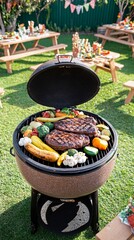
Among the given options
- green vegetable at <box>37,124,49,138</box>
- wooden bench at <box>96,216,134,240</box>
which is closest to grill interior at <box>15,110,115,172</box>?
green vegetable at <box>37,124,49,138</box>

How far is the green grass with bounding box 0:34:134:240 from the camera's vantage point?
112 inches

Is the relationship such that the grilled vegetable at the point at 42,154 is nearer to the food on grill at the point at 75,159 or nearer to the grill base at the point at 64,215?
the food on grill at the point at 75,159

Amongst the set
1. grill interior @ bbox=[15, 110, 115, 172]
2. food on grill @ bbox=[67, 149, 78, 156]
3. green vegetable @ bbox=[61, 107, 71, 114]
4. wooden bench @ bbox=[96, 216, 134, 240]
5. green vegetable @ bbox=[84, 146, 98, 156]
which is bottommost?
wooden bench @ bbox=[96, 216, 134, 240]

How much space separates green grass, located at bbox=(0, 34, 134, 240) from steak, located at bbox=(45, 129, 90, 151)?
1121 millimetres

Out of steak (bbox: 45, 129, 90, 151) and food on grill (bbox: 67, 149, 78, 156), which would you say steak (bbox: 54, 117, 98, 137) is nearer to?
steak (bbox: 45, 129, 90, 151)

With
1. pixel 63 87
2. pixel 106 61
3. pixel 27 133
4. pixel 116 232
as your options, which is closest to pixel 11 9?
pixel 106 61

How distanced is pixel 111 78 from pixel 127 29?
2.91 metres

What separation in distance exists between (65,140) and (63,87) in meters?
0.65

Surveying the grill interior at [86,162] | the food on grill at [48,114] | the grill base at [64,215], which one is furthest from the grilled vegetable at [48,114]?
the grill base at [64,215]

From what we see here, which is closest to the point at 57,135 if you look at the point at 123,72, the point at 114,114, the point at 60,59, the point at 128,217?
the point at 60,59

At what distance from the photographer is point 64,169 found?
2.00 metres

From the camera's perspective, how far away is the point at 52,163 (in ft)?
7.04

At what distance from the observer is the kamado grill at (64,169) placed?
6.67 feet

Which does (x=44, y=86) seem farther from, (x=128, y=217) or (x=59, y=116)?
(x=128, y=217)
